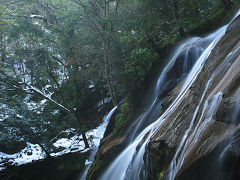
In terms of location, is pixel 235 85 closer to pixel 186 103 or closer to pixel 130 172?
pixel 186 103

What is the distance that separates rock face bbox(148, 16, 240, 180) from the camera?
2.92 m

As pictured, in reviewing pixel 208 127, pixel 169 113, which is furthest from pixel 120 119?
pixel 208 127

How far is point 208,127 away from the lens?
334 centimetres

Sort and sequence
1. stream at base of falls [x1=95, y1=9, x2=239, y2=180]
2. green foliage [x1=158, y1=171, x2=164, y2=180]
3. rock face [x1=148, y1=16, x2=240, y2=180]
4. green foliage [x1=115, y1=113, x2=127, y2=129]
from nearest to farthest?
1. rock face [x1=148, y1=16, x2=240, y2=180]
2. stream at base of falls [x1=95, y1=9, x2=239, y2=180]
3. green foliage [x1=158, y1=171, x2=164, y2=180]
4. green foliage [x1=115, y1=113, x2=127, y2=129]

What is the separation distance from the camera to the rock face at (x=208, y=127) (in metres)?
2.92

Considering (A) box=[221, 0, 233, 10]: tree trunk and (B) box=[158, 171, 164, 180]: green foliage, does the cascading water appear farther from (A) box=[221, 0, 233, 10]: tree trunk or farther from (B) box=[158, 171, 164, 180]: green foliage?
(A) box=[221, 0, 233, 10]: tree trunk

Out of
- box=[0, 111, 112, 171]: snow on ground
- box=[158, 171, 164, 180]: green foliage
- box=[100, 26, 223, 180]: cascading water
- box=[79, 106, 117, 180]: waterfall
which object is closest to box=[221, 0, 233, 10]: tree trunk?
box=[100, 26, 223, 180]: cascading water

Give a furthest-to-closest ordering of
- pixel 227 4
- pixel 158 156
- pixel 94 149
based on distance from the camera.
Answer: pixel 94 149, pixel 227 4, pixel 158 156

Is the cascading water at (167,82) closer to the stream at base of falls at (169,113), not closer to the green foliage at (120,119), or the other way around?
the stream at base of falls at (169,113)

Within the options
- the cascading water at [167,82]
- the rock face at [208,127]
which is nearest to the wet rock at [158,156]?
the rock face at [208,127]

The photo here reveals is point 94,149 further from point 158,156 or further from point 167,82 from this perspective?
point 158,156

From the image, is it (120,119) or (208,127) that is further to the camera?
(120,119)

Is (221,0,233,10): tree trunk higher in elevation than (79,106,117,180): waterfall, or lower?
higher

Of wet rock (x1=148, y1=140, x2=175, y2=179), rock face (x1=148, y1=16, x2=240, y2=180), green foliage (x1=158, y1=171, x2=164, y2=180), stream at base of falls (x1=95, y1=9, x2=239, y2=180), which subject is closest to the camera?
rock face (x1=148, y1=16, x2=240, y2=180)
